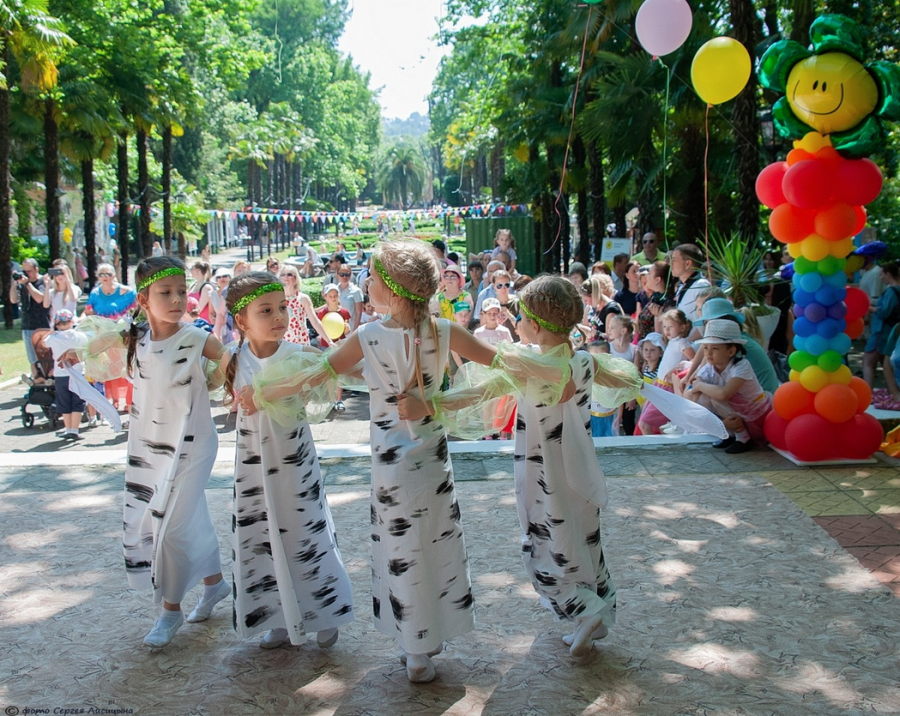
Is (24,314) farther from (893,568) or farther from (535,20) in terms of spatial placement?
(535,20)

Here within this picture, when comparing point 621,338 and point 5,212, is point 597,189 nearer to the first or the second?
point 621,338

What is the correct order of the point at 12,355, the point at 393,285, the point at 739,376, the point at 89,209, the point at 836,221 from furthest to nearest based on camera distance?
1. the point at 89,209
2. the point at 12,355
3. the point at 739,376
4. the point at 836,221
5. the point at 393,285

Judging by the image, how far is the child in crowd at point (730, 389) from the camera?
21.6 feet

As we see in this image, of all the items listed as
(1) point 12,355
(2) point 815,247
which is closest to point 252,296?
(2) point 815,247

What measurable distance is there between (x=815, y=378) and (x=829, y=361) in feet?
0.53

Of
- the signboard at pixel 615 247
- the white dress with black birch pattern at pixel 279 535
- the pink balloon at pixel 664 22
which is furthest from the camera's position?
the signboard at pixel 615 247

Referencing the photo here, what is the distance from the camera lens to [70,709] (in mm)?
3326

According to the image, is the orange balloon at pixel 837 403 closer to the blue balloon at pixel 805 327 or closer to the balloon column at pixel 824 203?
the balloon column at pixel 824 203

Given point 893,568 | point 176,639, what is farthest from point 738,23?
point 176,639

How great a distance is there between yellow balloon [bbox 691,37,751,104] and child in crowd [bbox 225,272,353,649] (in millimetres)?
5745

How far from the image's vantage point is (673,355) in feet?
24.0

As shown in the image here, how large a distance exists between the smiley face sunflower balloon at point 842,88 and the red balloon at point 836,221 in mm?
402

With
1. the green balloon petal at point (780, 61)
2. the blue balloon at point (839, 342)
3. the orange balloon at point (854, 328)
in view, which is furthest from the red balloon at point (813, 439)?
the green balloon petal at point (780, 61)

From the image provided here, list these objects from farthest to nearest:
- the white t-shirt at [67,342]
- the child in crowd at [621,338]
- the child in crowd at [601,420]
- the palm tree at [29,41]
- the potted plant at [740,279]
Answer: the palm tree at [29,41] → the potted plant at [740,279] → the child in crowd at [621,338] → the child in crowd at [601,420] → the white t-shirt at [67,342]
